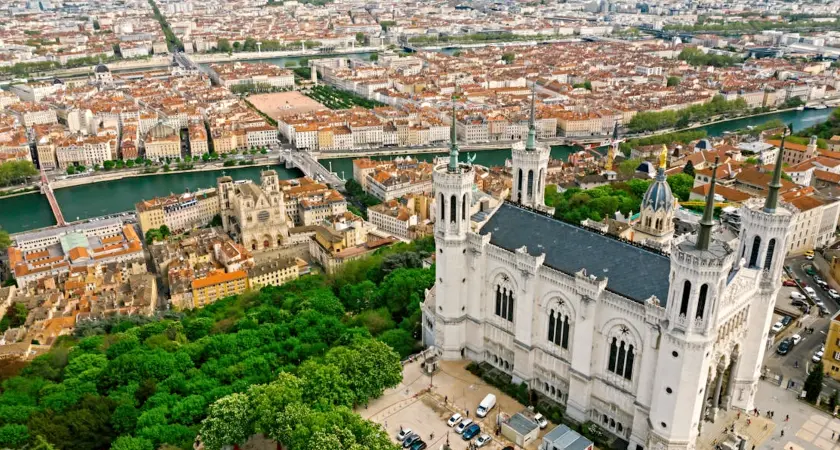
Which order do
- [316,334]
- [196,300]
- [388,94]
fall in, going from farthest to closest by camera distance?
[388,94]
[196,300]
[316,334]

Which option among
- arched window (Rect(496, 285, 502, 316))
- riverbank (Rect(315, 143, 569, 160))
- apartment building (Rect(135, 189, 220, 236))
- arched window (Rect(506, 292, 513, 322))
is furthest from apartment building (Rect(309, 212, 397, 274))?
riverbank (Rect(315, 143, 569, 160))

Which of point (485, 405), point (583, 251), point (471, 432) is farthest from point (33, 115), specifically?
point (583, 251)

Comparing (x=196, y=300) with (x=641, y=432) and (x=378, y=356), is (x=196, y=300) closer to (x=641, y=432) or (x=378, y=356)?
(x=378, y=356)

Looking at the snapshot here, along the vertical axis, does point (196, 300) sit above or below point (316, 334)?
below

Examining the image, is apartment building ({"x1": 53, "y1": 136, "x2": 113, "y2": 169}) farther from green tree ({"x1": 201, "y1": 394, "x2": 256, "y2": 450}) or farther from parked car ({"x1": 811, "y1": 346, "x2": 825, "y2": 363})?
parked car ({"x1": 811, "y1": 346, "x2": 825, "y2": 363})

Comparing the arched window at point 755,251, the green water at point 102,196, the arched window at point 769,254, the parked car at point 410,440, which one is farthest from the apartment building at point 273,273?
the arched window at point 769,254

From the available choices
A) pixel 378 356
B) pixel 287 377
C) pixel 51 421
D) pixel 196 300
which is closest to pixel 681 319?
pixel 378 356
